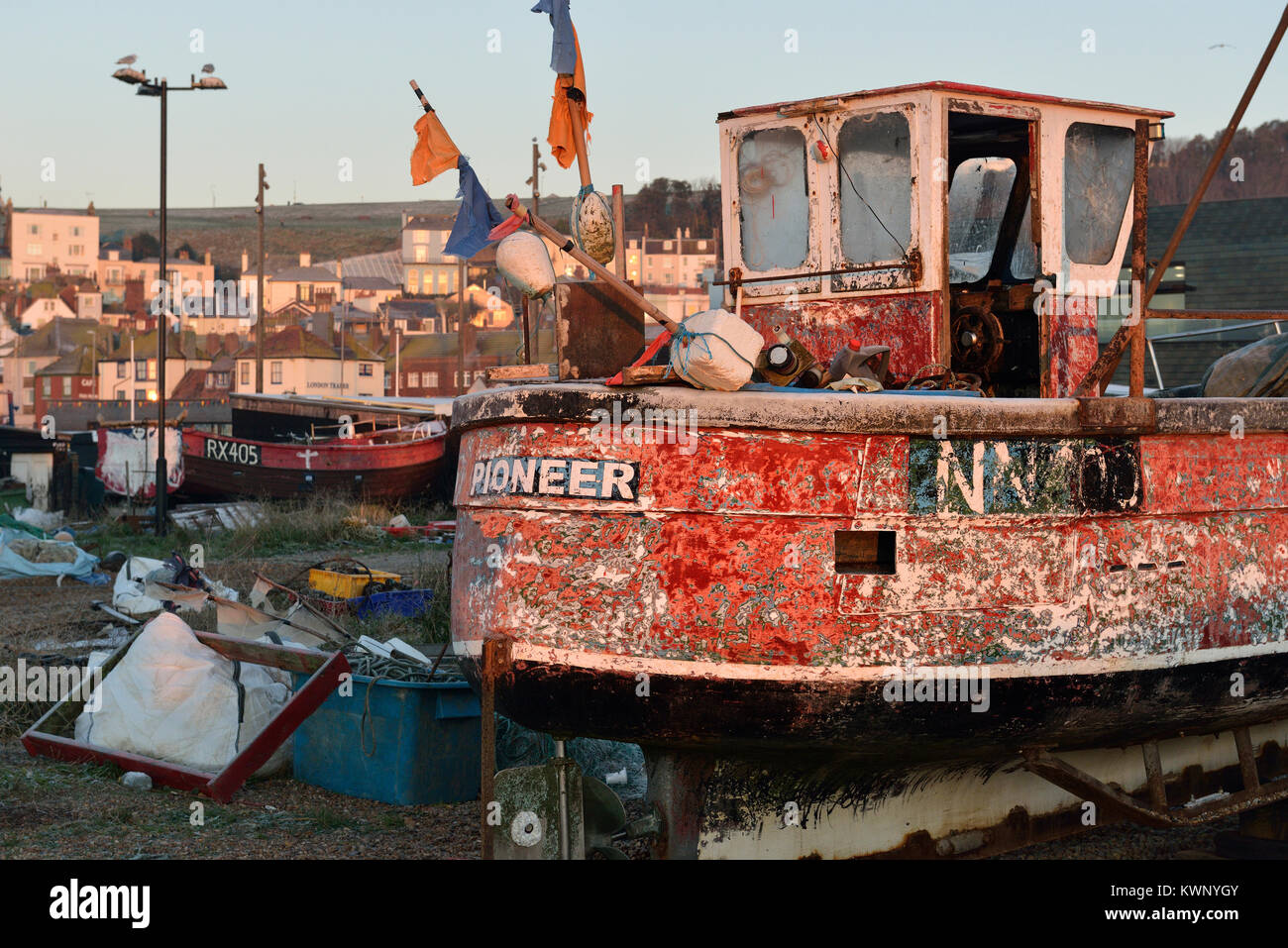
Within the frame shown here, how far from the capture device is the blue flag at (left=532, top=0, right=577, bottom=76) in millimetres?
5457

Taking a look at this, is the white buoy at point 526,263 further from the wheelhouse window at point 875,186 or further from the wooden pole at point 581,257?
the wheelhouse window at point 875,186

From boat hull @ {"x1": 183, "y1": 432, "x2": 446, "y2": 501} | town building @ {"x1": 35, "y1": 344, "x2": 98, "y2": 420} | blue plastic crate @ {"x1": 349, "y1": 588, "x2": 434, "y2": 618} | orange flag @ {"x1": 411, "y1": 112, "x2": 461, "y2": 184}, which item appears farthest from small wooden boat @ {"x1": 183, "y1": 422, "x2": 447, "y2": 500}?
town building @ {"x1": 35, "y1": 344, "x2": 98, "y2": 420}

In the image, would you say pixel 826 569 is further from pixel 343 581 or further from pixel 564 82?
pixel 343 581

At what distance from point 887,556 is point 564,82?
234 centimetres

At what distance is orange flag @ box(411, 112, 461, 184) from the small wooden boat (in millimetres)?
18968

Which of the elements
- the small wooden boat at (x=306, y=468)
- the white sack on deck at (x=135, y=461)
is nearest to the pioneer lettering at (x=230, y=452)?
the small wooden boat at (x=306, y=468)

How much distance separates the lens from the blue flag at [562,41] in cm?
546

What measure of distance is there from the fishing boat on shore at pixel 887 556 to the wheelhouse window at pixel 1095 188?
0.45 ft

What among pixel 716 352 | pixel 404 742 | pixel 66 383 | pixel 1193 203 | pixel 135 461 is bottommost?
pixel 404 742

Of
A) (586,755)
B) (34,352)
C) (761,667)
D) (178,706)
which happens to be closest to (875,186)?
(761,667)

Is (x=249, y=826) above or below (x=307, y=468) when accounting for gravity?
below

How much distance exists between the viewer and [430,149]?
210 inches

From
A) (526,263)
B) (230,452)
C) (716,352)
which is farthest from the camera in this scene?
(230,452)

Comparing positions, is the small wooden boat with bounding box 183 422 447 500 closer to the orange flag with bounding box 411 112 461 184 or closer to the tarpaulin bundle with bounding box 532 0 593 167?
the tarpaulin bundle with bounding box 532 0 593 167
